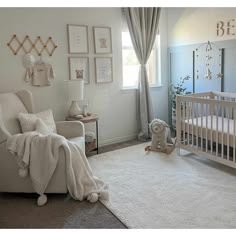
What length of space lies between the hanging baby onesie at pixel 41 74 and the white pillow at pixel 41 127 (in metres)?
0.84

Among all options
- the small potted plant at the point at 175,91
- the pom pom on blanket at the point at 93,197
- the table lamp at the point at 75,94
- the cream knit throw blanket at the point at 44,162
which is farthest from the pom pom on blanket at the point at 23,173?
the small potted plant at the point at 175,91

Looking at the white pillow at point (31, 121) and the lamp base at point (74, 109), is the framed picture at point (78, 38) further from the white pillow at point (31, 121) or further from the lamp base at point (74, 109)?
the white pillow at point (31, 121)

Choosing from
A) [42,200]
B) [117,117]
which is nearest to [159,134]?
[117,117]

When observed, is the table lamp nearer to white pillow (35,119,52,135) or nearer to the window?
white pillow (35,119,52,135)

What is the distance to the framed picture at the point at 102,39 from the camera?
13.7 feet

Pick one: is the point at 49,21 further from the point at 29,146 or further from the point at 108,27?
the point at 29,146

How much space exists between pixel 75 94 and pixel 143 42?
150cm

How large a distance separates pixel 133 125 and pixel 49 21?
208 centimetres

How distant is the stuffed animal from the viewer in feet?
13.0

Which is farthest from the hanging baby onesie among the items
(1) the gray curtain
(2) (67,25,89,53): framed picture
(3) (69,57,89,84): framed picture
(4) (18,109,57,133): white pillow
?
(1) the gray curtain

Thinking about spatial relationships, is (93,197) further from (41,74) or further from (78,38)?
(78,38)

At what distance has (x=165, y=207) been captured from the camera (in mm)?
2492

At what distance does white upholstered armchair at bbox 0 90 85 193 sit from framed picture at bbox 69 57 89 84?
0.79 meters

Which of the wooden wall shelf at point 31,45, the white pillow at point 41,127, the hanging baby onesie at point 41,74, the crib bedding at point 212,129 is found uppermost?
the wooden wall shelf at point 31,45
